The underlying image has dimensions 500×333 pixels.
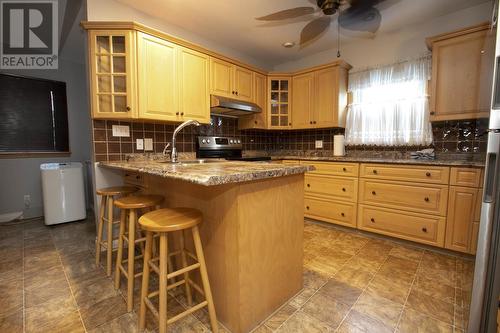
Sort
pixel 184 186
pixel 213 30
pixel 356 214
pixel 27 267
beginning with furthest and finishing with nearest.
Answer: pixel 213 30
pixel 356 214
pixel 27 267
pixel 184 186

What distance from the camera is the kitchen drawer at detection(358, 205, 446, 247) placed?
2189mm

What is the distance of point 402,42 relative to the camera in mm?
2814

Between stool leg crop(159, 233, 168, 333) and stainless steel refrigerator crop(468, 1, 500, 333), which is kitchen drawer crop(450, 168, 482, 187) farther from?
stool leg crop(159, 233, 168, 333)

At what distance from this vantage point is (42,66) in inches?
132

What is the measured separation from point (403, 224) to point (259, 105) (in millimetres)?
2398

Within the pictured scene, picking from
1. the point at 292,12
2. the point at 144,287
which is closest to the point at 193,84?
the point at 292,12

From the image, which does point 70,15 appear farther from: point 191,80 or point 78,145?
point 78,145

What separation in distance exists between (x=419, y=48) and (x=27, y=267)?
15.0 ft

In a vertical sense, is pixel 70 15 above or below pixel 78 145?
above

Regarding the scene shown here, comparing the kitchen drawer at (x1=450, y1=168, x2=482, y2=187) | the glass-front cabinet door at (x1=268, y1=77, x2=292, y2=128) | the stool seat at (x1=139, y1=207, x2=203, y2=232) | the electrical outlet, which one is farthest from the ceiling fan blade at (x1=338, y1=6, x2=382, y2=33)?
the electrical outlet

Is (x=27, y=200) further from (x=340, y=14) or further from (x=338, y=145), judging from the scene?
(x=340, y=14)

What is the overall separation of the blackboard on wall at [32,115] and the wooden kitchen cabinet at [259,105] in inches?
110

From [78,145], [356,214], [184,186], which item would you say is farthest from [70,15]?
[356,214]

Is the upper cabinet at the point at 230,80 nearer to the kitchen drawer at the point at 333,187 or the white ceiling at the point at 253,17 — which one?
the white ceiling at the point at 253,17
